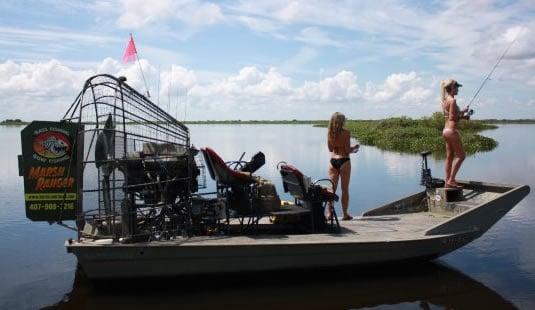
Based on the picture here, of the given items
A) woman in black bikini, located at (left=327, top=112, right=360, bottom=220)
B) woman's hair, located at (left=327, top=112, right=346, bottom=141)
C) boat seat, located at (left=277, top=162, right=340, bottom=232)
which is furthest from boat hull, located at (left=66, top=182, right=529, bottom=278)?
woman's hair, located at (left=327, top=112, right=346, bottom=141)

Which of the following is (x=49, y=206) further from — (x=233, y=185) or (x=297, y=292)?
(x=297, y=292)

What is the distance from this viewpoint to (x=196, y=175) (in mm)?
7543

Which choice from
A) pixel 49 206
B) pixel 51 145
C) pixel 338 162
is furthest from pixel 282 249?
pixel 51 145

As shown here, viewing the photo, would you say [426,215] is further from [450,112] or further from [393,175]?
[393,175]

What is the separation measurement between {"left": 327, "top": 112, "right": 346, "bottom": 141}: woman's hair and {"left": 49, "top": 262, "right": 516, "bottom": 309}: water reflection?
2.26 m

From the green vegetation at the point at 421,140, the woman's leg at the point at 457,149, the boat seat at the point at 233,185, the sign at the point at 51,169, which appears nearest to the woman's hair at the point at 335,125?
the boat seat at the point at 233,185

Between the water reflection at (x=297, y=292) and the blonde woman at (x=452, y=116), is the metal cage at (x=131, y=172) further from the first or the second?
the blonde woman at (x=452, y=116)

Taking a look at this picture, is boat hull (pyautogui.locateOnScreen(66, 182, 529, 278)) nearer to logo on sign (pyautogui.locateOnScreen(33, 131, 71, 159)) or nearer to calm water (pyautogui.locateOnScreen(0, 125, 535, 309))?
calm water (pyautogui.locateOnScreen(0, 125, 535, 309))

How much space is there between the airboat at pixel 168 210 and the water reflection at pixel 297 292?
39 cm

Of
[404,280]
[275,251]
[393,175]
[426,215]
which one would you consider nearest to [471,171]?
[393,175]

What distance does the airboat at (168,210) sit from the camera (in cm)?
664

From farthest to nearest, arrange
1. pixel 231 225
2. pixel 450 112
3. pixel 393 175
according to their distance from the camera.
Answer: pixel 393 175 < pixel 450 112 < pixel 231 225

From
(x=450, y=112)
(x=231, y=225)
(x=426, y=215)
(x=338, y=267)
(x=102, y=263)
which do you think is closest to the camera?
(x=102, y=263)

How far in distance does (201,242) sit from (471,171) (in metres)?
16.8
